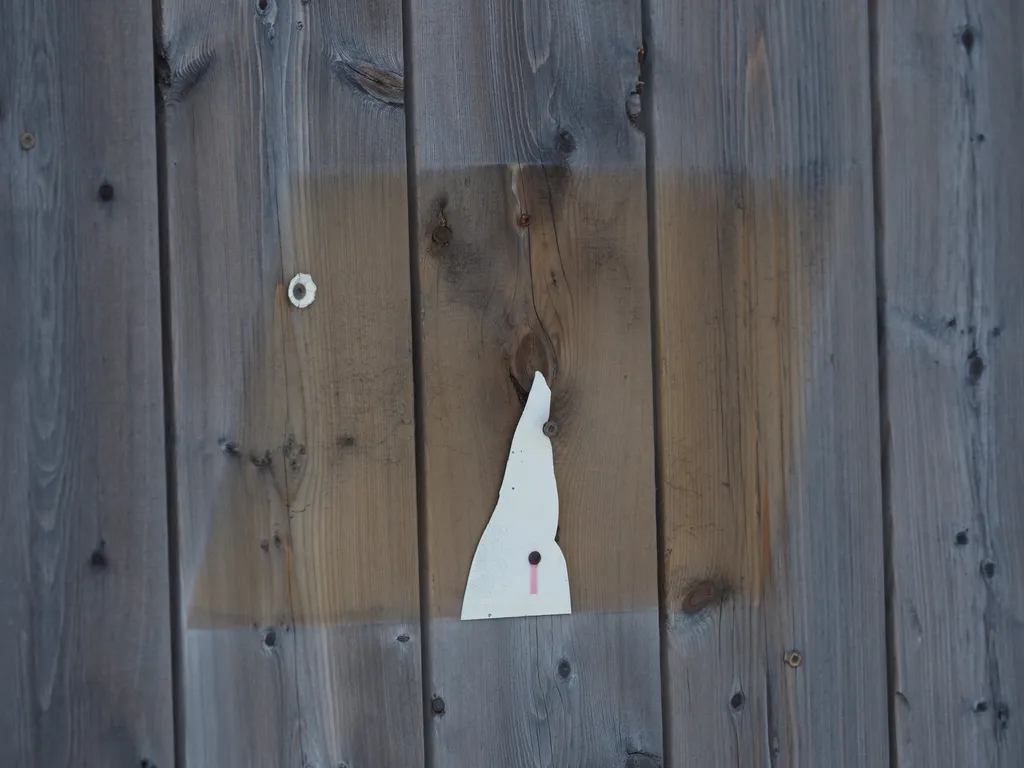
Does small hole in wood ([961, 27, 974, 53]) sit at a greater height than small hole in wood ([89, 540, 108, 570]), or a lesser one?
greater

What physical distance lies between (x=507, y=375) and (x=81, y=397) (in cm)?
39

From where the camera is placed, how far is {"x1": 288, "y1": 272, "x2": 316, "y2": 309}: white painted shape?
0.89 meters

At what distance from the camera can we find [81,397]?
2.86 ft

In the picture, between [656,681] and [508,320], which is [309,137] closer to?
[508,320]

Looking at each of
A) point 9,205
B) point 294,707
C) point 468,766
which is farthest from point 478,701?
point 9,205

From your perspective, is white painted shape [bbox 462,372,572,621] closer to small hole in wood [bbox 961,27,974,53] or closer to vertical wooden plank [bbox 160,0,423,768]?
vertical wooden plank [bbox 160,0,423,768]

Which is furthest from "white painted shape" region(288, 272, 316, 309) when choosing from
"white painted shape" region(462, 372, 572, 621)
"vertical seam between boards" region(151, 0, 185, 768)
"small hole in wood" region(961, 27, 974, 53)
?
"small hole in wood" region(961, 27, 974, 53)

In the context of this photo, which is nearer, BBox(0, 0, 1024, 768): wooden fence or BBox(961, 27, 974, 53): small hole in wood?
BBox(0, 0, 1024, 768): wooden fence

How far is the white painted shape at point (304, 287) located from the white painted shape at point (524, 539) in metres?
0.23

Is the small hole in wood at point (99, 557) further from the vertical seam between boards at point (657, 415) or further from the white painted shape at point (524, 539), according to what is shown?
the vertical seam between boards at point (657, 415)

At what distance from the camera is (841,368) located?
958 mm

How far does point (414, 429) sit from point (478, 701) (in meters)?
0.26

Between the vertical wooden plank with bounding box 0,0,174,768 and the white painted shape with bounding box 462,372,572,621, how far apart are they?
0.29m

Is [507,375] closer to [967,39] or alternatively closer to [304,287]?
[304,287]
